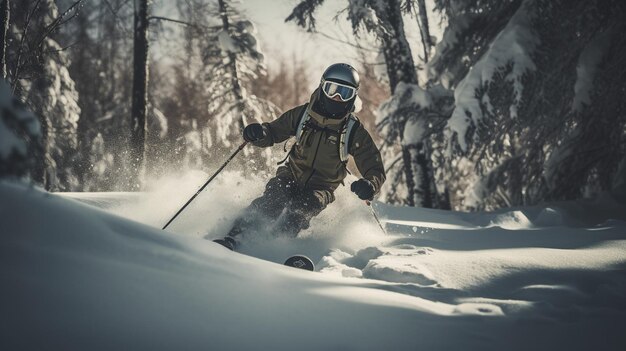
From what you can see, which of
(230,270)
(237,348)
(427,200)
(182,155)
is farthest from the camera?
(182,155)

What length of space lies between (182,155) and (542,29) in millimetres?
13564

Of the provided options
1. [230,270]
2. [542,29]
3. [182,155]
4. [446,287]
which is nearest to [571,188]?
[542,29]

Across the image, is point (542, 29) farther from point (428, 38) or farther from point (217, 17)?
point (217, 17)

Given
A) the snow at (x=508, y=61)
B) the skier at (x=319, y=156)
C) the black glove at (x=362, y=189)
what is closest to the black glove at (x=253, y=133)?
the skier at (x=319, y=156)

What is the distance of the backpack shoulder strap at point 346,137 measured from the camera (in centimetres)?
461

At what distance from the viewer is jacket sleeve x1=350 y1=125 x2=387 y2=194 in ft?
15.4

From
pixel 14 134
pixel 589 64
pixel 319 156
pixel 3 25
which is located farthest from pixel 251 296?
pixel 589 64

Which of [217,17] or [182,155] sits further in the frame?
[182,155]

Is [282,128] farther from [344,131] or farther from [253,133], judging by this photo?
[344,131]

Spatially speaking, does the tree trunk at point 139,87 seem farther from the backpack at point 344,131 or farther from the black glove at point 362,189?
the black glove at point 362,189

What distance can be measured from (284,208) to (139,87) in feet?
20.7

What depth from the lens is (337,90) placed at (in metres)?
4.42

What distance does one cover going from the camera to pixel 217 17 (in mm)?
12086

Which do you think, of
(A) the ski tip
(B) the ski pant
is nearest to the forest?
(B) the ski pant
